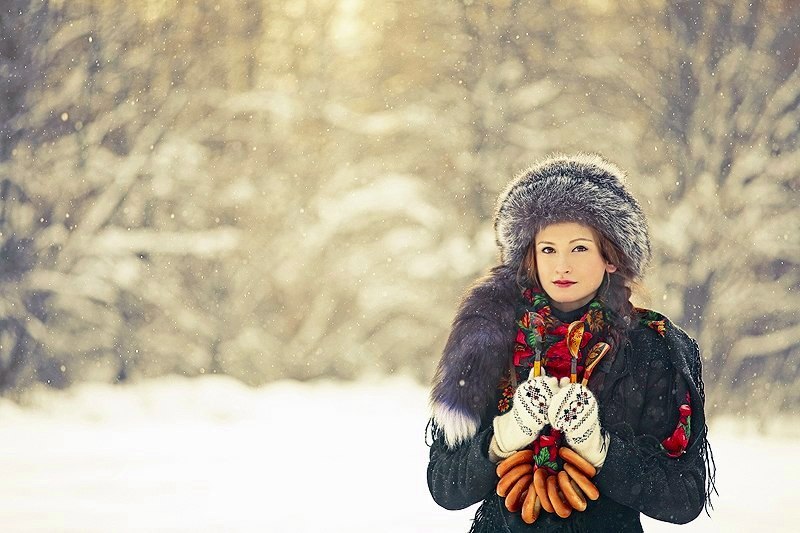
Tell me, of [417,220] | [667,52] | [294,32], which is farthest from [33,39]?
[667,52]

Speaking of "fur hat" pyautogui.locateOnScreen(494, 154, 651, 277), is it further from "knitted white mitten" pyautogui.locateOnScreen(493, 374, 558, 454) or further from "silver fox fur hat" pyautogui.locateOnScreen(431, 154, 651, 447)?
"knitted white mitten" pyautogui.locateOnScreen(493, 374, 558, 454)

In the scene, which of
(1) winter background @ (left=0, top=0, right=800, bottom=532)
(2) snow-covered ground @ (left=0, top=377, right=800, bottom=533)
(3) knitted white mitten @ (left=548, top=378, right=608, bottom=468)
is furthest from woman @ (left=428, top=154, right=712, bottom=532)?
(1) winter background @ (left=0, top=0, right=800, bottom=532)

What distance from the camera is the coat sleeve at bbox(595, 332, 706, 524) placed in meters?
1.32

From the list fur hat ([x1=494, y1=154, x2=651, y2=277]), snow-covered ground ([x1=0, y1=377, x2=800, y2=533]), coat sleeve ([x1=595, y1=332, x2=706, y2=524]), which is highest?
fur hat ([x1=494, y1=154, x2=651, y2=277])

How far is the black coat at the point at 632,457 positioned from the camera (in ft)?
4.35

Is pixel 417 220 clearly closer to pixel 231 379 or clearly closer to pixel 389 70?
pixel 389 70

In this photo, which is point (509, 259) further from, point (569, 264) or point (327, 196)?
point (327, 196)

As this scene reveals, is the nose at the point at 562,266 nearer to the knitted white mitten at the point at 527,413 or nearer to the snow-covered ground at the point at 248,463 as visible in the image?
the knitted white mitten at the point at 527,413

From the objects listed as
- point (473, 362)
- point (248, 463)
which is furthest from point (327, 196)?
point (473, 362)

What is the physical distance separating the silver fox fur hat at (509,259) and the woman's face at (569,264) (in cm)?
2

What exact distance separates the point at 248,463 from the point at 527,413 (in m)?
3.99

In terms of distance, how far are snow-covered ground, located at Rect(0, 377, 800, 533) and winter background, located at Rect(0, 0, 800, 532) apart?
3 centimetres

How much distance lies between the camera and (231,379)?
245 inches

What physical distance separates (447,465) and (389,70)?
16.1ft
